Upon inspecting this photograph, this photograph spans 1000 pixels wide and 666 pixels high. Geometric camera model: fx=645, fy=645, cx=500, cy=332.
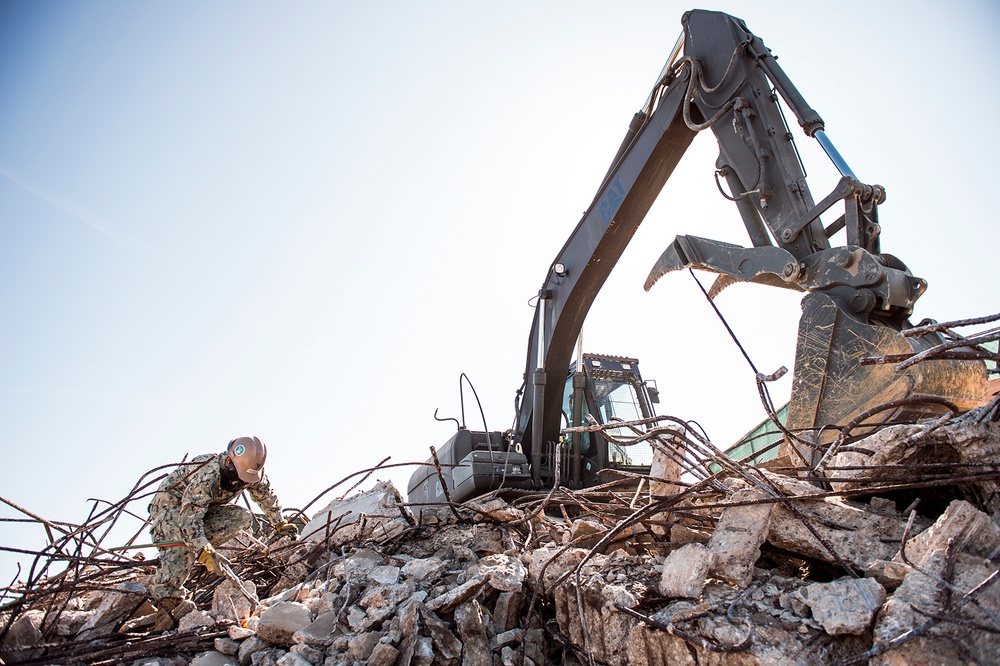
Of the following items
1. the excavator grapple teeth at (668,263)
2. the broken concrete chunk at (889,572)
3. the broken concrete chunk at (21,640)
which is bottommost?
the broken concrete chunk at (21,640)

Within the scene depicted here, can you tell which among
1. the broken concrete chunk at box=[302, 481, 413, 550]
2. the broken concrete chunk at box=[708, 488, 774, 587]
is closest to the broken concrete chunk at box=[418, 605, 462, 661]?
the broken concrete chunk at box=[708, 488, 774, 587]

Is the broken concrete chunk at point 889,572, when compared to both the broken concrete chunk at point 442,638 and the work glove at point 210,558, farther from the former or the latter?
the work glove at point 210,558

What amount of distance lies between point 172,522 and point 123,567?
429mm

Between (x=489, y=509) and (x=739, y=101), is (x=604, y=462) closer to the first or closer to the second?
(x=489, y=509)

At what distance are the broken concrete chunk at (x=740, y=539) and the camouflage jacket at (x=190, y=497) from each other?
3.48 m

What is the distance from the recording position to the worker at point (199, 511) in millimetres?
4227

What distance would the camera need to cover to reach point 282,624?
10.6 feet

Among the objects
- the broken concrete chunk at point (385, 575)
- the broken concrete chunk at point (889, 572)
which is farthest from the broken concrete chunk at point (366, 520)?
the broken concrete chunk at point (889, 572)

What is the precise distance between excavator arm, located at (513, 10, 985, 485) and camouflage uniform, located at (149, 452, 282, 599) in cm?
274

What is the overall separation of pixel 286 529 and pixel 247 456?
3.82 feet

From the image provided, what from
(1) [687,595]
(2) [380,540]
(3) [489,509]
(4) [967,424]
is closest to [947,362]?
(4) [967,424]

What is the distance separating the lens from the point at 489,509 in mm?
4648

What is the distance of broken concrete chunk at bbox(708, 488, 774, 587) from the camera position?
245 centimetres

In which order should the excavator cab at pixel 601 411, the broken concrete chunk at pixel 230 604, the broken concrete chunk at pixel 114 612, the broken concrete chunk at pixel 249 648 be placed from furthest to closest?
the excavator cab at pixel 601 411, the broken concrete chunk at pixel 114 612, the broken concrete chunk at pixel 230 604, the broken concrete chunk at pixel 249 648
